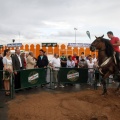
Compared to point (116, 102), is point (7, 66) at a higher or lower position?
higher

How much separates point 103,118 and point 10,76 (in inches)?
172

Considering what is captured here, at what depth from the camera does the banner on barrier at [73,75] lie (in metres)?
14.4

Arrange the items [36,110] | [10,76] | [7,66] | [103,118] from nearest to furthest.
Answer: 1. [103,118]
2. [36,110]
3. [10,76]
4. [7,66]

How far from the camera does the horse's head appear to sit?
38.4ft

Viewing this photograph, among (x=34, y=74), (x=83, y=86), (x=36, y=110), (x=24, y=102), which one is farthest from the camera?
(x=83, y=86)

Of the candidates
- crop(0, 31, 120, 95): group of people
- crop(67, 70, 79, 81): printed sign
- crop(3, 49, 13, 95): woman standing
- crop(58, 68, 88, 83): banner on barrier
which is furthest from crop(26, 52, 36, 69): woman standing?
crop(3, 49, 13, 95): woman standing

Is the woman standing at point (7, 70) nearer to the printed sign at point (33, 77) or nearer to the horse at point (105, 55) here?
the printed sign at point (33, 77)

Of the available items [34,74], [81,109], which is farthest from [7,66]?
[81,109]

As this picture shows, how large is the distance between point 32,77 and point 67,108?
4.11m

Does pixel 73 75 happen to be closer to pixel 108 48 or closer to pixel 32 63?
pixel 32 63

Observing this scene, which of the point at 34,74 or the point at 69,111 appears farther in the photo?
the point at 34,74

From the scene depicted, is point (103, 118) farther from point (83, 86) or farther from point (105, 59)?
point (83, 86)

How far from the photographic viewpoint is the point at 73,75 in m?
14.6

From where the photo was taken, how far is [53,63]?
1533 cm
